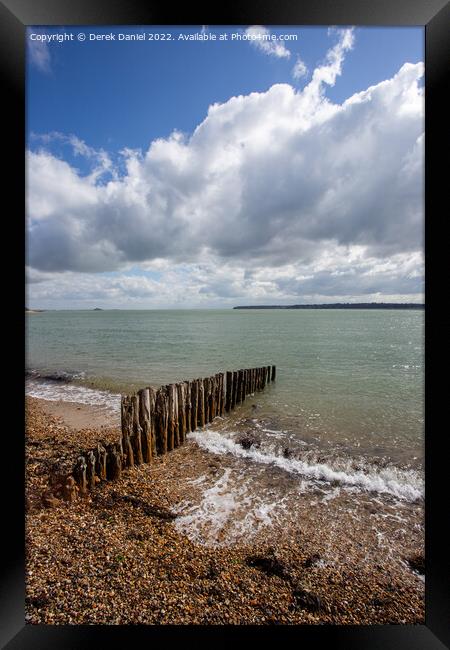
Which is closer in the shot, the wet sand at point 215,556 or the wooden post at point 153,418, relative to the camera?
the wet sand at point 215,556

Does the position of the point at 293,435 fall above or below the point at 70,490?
below

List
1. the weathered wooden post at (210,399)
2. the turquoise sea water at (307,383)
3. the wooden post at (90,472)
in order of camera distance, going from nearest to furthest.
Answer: the wooden post at (90,472), the turquoise sea water at (307,383), the weathered wooden post at (210,399)

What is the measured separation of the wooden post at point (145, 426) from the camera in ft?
16.9

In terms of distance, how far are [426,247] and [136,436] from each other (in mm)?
5125

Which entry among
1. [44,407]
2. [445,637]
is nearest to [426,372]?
[445,637]

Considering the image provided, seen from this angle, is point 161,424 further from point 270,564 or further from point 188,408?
point 270,564

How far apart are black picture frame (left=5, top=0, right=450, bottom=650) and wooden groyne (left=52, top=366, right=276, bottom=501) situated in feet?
4.91

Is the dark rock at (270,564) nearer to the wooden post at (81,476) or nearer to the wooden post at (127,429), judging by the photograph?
the wooden post at (81,476)

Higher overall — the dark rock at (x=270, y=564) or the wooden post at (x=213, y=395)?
the wooden post at (x=213, y=395)

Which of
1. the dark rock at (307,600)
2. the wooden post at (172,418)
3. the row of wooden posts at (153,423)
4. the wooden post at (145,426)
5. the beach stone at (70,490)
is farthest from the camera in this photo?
the wooden post at (172,418)

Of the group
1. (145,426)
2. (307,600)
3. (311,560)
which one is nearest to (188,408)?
(145,426)

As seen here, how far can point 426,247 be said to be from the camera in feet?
8.32

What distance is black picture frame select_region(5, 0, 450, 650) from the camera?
245cm

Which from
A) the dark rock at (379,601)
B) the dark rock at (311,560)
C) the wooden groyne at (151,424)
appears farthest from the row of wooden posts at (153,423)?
the dark rock at (379,601)
